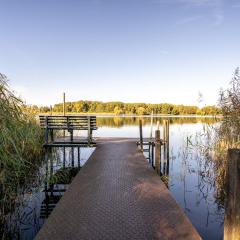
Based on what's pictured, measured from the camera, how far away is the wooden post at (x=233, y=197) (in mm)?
3223

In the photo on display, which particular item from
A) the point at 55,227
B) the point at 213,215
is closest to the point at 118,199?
the point at 55,227

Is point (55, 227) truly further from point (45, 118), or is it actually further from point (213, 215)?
point (45, 118)

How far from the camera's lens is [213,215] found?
746cm

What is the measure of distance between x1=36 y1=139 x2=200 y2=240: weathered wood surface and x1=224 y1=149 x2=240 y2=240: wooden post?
0.69 meters

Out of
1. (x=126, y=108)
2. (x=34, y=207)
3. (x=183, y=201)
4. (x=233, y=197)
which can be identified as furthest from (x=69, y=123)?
(x=126, y=108)

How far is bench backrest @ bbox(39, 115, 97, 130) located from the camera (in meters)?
12.0

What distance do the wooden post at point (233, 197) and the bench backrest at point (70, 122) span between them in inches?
354

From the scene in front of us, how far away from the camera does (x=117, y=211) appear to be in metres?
4.88

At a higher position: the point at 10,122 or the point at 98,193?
the point at 10,122

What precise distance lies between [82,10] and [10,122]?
14.8 meters

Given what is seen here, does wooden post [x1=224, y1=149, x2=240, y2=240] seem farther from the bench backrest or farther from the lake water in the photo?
the bench backrest

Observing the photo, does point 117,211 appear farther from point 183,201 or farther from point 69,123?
point 69,123

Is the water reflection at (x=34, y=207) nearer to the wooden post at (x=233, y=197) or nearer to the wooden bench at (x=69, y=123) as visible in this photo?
the wooden bench at (x=69, y=123)

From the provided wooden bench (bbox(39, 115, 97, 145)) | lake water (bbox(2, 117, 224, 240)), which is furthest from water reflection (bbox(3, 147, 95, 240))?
wooden bench (bbox(39, 115, 97, 145))
